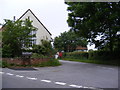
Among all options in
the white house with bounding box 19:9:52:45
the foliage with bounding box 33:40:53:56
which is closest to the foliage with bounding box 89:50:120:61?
the foliage with bounding box 33:40:53:56

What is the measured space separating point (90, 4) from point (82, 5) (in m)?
1.07

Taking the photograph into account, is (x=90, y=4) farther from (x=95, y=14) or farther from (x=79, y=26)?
(x=79, y=26)

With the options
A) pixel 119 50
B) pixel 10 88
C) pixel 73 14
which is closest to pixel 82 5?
pixel 73 14

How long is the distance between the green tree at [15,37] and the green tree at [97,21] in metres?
6.30

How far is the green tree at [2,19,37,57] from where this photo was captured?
72.6 feet

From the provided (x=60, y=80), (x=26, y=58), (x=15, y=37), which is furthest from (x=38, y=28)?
(x=60, y=80)

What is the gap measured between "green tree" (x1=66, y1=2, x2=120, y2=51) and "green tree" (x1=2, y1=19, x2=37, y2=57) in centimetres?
630

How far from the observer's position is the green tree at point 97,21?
21750mm

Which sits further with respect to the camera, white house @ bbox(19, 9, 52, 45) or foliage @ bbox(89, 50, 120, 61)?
white house @ bbox(19, 9, 52, 45)

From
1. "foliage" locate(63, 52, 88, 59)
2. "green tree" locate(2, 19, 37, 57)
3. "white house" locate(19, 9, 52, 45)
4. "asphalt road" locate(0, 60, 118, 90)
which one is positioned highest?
"white house" locate(19, 9, 52, 45)

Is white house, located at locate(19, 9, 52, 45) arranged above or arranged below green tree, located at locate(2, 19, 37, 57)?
above

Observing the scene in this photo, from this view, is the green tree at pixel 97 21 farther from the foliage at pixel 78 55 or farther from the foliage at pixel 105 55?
the foliage at pixel 78 55

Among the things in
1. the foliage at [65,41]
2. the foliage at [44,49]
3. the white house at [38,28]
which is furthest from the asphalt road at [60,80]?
the foliage at [65,41]

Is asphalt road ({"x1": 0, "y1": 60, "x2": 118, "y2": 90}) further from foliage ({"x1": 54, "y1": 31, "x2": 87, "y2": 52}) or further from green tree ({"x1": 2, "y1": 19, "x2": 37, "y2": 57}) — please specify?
foliage ({"x1": 54, "y1": 31, "x2": 87, "y2": 52})
